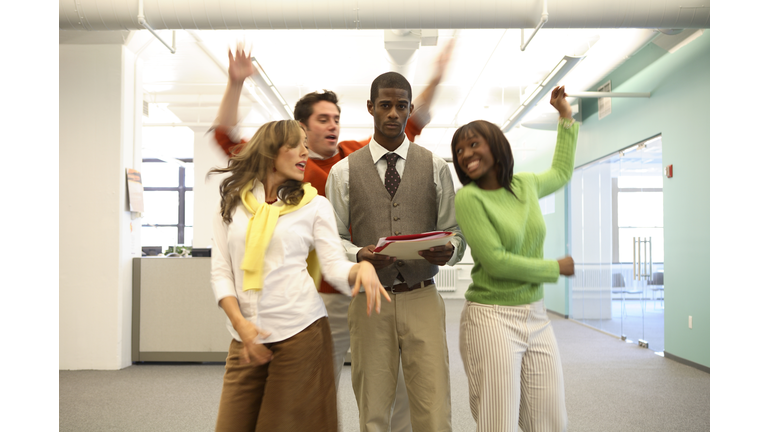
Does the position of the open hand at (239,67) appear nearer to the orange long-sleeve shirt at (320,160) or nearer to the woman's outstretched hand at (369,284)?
the orange long-sleeve shirt at (320,160)

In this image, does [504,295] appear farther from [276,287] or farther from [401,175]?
[276,287]

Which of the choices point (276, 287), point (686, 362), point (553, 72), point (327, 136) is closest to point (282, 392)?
point (276, 287)

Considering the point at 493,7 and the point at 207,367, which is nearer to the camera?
the point at 493,7

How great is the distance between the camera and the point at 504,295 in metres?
1.82

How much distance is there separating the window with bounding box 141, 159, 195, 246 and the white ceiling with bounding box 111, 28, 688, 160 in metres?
6.75

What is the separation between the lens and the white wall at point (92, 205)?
500 cm

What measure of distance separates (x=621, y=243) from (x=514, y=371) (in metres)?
6.16

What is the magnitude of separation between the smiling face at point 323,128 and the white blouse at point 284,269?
2.53 ft

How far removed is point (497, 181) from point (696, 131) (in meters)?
4.48

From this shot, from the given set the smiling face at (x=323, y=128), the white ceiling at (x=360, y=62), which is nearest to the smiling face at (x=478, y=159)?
the smiling face at (x=323, y=128)

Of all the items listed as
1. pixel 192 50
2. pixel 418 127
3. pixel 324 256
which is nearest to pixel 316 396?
pixel 324 256

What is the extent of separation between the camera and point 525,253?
6.12ft
